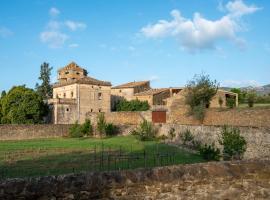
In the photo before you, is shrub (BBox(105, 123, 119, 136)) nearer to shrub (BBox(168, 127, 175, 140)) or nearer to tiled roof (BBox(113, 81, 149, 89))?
shrub (BBox(168, 127, 175, 140))

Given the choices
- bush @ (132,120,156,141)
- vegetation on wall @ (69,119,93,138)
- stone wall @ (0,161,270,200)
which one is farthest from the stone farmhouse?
stone wall @ (0,161,270,200)

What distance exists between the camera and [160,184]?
5836 millimetres

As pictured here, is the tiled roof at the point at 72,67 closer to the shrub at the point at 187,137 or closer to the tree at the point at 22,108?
the tree at the point at 22,108

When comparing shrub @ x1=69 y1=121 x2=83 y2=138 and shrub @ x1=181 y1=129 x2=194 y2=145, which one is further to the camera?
shrub @ x1=69 y1=121 x2=83 y2=138

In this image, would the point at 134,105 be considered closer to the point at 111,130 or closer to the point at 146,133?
the point at 111,130

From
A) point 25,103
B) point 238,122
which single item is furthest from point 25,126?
point 238,122

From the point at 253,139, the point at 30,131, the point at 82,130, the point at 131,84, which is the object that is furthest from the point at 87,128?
the point at 131,84

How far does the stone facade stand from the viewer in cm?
4891

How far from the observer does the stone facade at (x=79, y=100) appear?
160 feet

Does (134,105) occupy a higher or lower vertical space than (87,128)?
higher

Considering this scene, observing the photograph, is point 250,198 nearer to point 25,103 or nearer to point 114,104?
point 25,103

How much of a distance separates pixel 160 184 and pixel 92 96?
46773 mm

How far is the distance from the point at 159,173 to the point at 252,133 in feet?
50.2

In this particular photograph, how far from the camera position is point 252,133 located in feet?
65.3
